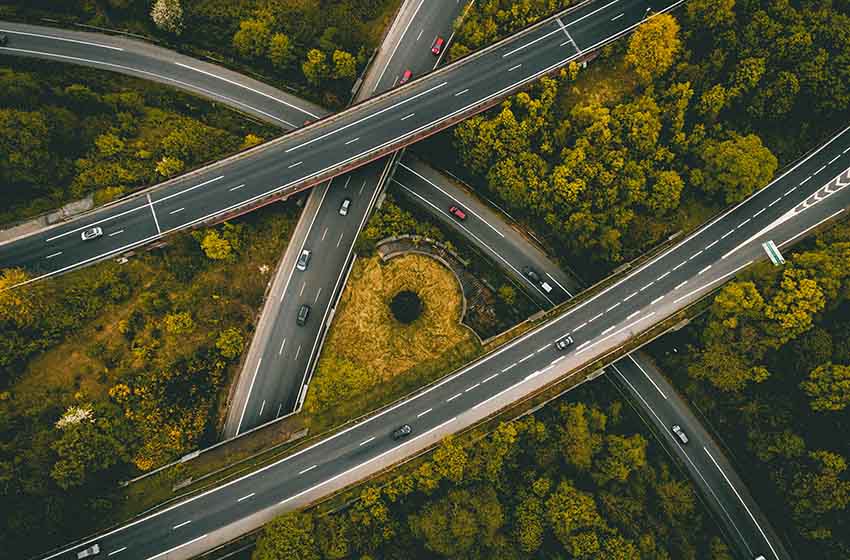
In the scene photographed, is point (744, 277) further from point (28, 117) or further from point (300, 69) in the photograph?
point (28, 117)

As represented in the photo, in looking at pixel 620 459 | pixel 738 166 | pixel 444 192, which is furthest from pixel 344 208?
pixel 738 166

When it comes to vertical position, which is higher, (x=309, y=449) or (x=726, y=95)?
(x=726, y=95)

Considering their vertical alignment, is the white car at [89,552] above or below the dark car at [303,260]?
below

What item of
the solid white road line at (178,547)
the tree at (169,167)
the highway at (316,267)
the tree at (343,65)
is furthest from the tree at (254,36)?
the solid white road line at (178,547)

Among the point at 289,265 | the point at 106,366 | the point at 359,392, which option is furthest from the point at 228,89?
the point at 359,392

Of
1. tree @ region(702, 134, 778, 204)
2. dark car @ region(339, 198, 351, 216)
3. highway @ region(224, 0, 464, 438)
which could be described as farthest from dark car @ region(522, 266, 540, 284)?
dark car @ region(339, 198, 351, 216)

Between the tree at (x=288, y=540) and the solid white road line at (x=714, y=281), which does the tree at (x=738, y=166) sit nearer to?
the solid white road line at (x=714, y=281)
